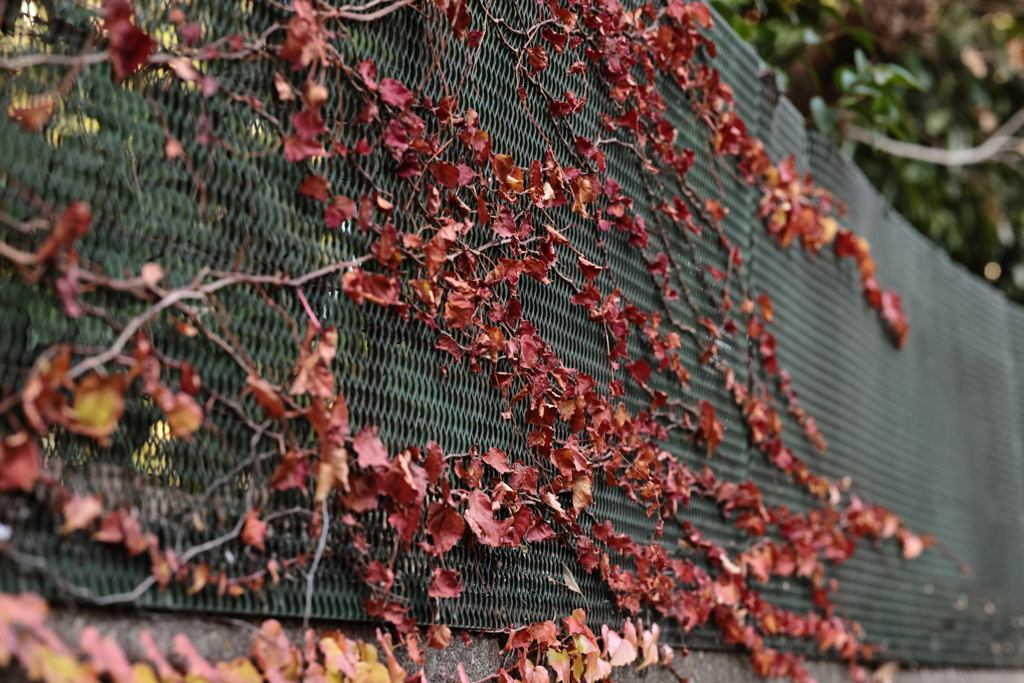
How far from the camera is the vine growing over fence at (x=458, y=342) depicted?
1.18 m

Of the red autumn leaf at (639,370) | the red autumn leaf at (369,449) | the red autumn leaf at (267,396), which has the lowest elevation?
the red autumn leaf at (639,370)

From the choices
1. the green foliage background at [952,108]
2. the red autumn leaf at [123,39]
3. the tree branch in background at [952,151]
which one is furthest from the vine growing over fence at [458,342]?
the tree branch in background at [952,151]

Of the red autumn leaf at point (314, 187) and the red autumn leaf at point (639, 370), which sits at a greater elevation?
the red autumn leaf at point (314, 187)

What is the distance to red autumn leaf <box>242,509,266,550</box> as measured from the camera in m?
1.32

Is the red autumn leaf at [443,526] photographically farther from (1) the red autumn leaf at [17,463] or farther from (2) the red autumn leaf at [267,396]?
(1) the red autumn leaf at [17,463]

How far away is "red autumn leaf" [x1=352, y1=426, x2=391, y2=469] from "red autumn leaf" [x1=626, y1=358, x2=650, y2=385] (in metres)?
0.87

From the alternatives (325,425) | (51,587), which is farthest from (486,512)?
(51,587)

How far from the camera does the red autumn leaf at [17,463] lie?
1074mm

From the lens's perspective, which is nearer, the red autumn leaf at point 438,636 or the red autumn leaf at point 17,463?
the red autumn leaf at point 17,463

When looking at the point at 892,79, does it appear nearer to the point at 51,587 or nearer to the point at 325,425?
the point at 325,425

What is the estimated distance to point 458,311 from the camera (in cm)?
170

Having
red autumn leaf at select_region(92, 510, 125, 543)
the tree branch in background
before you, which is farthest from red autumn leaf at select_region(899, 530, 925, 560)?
red autumn leaf at select_region(92, 510, 125, 543)

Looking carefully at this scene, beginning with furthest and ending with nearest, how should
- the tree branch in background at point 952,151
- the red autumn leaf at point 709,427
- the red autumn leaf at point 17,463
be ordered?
the tree branch in background at point 952,151 < the red autumn leaf at point 709,427 < the red autumn leaf at point 17,463

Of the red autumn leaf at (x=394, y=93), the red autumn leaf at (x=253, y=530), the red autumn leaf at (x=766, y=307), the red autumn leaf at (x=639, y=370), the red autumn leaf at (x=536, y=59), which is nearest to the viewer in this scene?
the red autumn leaf at (x=253, y=530)
